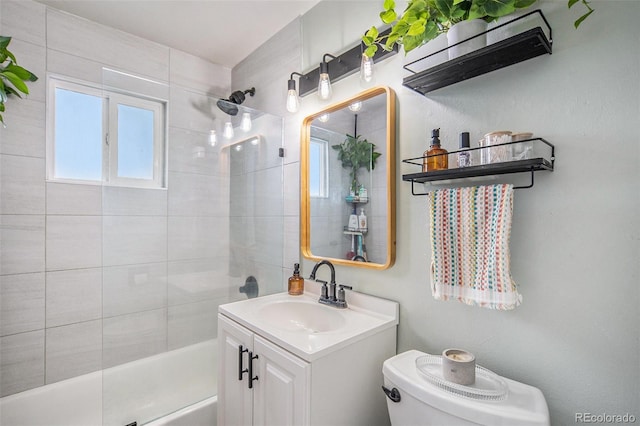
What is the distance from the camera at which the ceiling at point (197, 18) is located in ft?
5.75

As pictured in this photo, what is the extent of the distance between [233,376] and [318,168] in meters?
1.08

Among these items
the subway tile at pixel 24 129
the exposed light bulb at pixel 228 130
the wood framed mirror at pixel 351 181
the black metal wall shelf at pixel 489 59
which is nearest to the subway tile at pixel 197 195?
the exposed light bulb at pixel 228 130

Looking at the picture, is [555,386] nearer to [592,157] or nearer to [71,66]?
[592,157]

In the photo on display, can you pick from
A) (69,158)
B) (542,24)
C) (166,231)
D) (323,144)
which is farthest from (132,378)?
(542,24)

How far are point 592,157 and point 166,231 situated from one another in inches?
73.6

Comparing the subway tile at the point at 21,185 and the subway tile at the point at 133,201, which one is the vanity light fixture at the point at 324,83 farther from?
the subway tile at the point at 21,185

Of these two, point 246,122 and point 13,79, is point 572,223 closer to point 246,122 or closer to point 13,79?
point 246,122

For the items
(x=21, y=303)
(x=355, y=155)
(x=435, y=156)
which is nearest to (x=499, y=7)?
(x=435, y=156)

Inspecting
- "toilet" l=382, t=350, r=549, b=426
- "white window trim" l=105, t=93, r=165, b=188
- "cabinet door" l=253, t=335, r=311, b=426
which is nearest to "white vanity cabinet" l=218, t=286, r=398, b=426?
"cabinet door" l=253, t=335, r=311, b=426

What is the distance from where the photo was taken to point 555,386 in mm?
914

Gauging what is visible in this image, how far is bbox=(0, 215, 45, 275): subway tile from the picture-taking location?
164 centimetres

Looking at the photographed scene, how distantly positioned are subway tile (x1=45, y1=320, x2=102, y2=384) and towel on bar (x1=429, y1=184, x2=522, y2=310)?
2.00m

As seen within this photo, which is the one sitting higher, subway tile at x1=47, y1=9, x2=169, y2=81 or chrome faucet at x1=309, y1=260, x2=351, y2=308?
subway tile at x1=47, y1=9, x2=169, y2=81

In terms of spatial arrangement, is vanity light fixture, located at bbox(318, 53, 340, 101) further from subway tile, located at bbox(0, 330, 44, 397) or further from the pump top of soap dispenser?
subway tile, located at bbox(0, 330, 44, 397)
